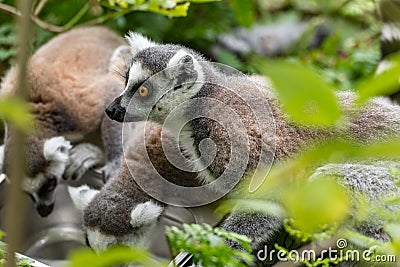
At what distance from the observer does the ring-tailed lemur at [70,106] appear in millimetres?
3723

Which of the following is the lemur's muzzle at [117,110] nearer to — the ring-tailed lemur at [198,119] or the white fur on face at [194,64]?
the ring-tailed lemur at [198,119]

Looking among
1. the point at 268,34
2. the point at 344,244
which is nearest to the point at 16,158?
the point at 344,244

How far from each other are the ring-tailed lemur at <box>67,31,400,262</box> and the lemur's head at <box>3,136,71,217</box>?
2.18 ft

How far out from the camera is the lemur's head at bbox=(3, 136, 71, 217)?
3.56 meters

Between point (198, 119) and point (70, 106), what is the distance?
1.60 meters

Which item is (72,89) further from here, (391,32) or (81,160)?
(391,32)

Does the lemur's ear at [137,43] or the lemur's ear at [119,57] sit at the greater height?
the lemur's ear at [137,43]

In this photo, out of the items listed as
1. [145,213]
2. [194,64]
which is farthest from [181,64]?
[145,213]

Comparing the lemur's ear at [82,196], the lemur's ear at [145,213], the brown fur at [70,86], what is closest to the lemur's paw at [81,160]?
the brown fur at [70,86]

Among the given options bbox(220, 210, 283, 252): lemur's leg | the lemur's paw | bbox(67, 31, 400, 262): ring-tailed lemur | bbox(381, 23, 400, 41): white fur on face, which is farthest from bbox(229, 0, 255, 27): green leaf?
bbox(220, 210, 283, 252): lemur's leg

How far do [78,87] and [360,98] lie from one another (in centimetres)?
353

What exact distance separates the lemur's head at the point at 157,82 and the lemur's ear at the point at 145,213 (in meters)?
0.40

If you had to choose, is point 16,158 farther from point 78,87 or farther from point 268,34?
point 268,34

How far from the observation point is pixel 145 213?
2896 mm
